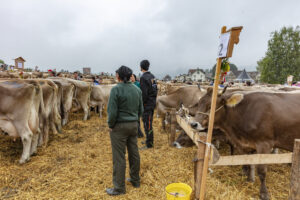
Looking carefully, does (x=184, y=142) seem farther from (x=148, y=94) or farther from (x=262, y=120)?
(x=262, y=120)

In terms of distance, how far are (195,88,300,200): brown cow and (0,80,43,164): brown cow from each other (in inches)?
178

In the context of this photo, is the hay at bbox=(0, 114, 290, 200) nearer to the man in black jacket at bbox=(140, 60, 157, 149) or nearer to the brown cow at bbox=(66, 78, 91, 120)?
the man in black jacket at bbox=(140, 60, 157, 149)

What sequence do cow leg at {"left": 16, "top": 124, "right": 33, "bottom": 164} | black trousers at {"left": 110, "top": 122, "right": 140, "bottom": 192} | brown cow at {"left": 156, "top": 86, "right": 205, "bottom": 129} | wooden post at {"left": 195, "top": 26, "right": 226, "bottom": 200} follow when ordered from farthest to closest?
1. brown cow at {"left": 156, "top": 86, "right": 205, "bottom": 129}
2. cow leg at {"left": 16, "top": 124, "right": 33, "bottom": 164}
3. black trousers at {"left": 110, "top": 122, "right": 140, "bottom": 192}
4. wooden post at {"left": 195, "top": 26, "right": 226, "bottom": 200}

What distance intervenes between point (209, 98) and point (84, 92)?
7.38 meters

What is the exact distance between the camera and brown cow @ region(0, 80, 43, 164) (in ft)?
15.1

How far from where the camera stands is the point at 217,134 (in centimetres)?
504

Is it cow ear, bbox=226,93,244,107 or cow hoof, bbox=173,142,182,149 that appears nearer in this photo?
cow ear, bbox=226,93,244,107

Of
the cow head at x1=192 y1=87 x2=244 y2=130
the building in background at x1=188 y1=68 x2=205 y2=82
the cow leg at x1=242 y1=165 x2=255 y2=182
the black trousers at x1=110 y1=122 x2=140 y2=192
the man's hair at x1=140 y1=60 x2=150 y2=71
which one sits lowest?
the cow leg at x1=242 y1=165 x2=255 y2=182

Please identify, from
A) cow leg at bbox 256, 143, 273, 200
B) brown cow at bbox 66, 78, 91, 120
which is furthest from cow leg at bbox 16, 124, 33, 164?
cow leg at bbox 256, 143, 273, 200

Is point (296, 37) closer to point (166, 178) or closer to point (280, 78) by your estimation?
point (280, 78)

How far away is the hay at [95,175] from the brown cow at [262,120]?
81 cm

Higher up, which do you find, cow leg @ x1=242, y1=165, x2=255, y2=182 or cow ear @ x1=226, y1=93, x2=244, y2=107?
cow ear @ x1=226, y1=93, x2=244, y2=107

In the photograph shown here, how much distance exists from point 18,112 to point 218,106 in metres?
5.16

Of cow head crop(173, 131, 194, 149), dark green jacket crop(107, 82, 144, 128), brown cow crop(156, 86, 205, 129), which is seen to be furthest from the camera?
brown cow crop(156, 86, 205, 129)
